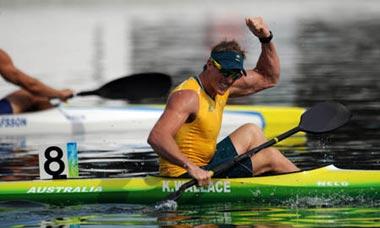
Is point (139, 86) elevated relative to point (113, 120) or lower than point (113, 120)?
elevated

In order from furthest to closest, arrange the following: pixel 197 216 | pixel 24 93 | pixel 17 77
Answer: pixel 24 93, pixel 17 77, pixel 197 216

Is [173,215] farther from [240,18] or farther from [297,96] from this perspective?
[240,18]

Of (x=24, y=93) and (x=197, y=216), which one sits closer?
(x=197, y=216)

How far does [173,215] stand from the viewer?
1374 centimetres

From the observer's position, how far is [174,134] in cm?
1388

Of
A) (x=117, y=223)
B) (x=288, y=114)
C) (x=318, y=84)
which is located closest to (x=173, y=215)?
(x=117, y=223)

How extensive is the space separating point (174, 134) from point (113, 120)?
7838mm

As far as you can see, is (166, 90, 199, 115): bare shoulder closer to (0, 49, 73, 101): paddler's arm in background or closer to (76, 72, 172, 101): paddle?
(0, 49, 73, 101): paddler's arm in background

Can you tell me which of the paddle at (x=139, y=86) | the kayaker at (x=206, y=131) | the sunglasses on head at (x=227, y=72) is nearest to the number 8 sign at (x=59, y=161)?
the kayaker at (x=206, y=131)

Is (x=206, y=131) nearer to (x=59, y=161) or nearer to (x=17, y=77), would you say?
(x=59, y=161)

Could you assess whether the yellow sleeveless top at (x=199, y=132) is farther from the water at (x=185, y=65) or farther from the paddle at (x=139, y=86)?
the paddle at (x=139, y=86)

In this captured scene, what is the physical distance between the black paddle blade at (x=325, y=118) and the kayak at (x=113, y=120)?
6.11m

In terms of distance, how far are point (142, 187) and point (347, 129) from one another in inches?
287

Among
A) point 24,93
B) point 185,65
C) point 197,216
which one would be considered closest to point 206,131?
point 197,216
